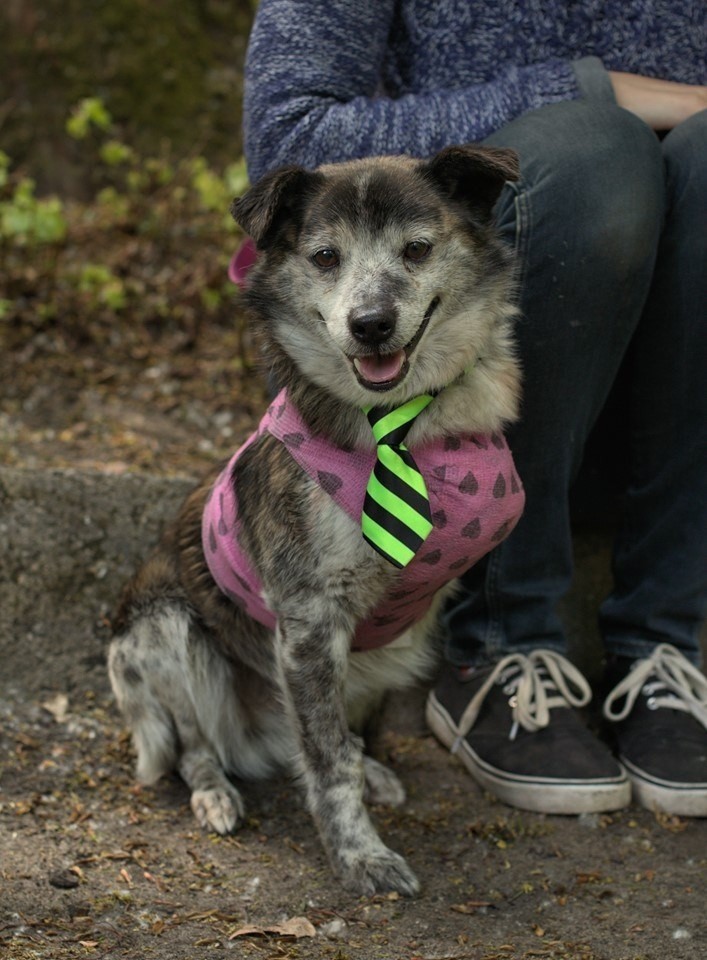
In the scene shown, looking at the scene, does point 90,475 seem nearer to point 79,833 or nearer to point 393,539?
point 79,833

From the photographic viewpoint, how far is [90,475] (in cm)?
342

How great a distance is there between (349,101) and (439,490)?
108 cm

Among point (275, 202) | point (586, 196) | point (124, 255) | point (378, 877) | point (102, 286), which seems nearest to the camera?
point (275, 202)

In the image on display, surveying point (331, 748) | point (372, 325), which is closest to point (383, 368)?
point (372, 325)

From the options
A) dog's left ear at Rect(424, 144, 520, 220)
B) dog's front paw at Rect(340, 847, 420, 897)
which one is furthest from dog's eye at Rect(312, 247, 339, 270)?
dog's front paw at Rect(340, 847, 420, 897)

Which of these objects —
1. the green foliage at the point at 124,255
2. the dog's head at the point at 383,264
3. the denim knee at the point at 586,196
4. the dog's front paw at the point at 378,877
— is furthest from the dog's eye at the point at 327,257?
the green foliage at the point at 124,255

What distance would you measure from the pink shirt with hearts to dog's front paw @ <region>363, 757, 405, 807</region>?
1.65ft

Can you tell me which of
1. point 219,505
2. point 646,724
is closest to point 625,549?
point 646,724

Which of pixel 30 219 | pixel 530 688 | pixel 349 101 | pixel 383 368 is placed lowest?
pixel 530 688

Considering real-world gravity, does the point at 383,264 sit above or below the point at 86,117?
above

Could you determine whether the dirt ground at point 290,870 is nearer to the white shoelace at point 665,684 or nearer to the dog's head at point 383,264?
the white shoelace at point 665,684

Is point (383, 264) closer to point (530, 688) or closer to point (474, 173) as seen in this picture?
point (474, 173)

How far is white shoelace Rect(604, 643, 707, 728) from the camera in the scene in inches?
113

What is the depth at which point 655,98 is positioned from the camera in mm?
2811
